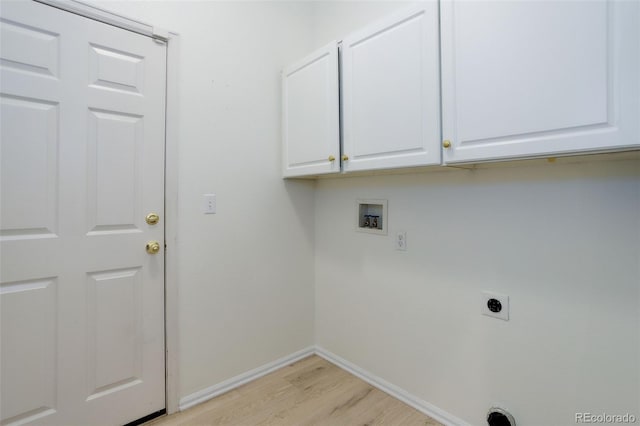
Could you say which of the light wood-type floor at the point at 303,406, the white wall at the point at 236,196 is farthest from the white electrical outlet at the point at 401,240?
the light wood-type floor at the point at 303,406

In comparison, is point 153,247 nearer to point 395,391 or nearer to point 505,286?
point 395,391

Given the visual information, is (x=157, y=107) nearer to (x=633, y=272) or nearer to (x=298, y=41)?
(x=298, y=41)

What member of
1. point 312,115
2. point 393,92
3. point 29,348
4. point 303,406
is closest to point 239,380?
point 303,406

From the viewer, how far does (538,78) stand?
3.56 ft

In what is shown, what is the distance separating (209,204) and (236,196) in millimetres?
184

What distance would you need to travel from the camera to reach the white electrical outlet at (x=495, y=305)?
4.68ft

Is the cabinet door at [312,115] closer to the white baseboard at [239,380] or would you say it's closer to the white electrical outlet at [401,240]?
the white electrical outlet at [401,240]

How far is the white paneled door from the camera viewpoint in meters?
1.33

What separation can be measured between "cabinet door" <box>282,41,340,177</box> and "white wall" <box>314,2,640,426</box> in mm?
351

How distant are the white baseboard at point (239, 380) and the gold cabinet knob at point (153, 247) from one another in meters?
0.87

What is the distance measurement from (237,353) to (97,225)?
1118mm

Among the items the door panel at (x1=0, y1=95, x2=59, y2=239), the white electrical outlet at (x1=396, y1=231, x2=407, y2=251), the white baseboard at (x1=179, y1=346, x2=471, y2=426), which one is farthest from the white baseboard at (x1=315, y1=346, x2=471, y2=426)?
the door panel at (x1=0, y1=95, x2=59, y2=239)

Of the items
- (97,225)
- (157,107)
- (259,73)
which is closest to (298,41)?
(259,73)

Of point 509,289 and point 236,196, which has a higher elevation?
point 236,196
